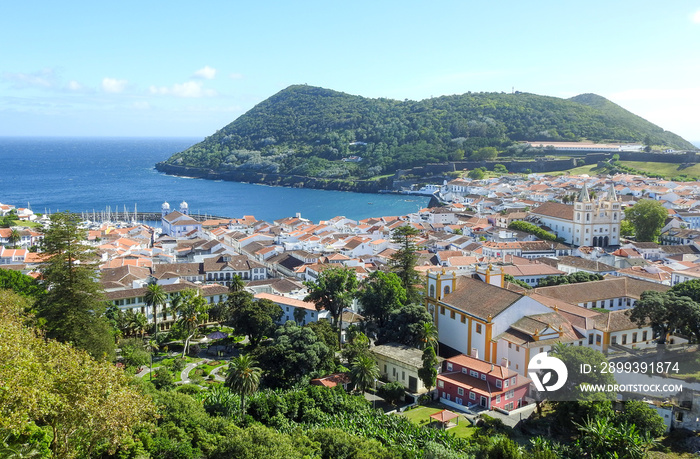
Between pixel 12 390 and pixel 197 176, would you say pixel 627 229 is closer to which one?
pixel 12 390

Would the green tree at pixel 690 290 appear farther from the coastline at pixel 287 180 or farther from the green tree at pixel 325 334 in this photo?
the coastline at pixel 287 180

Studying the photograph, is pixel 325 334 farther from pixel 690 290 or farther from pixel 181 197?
pixel 181 197

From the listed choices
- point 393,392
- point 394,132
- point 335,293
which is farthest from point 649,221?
point 394,132

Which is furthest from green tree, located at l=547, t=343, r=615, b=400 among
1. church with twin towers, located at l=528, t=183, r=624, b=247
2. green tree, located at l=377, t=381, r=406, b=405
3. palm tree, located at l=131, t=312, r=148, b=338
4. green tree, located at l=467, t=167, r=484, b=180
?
green tree, located at l=467, t=167, r=484, b=180

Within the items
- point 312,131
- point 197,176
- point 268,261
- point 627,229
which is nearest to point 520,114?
point 312,131

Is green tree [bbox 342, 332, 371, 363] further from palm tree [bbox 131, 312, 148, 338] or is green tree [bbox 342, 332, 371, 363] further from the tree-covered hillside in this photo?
the tree-covered hillside

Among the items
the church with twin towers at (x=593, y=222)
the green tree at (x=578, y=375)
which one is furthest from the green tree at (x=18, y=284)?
the church with twin towers at (x=593, y=222)
